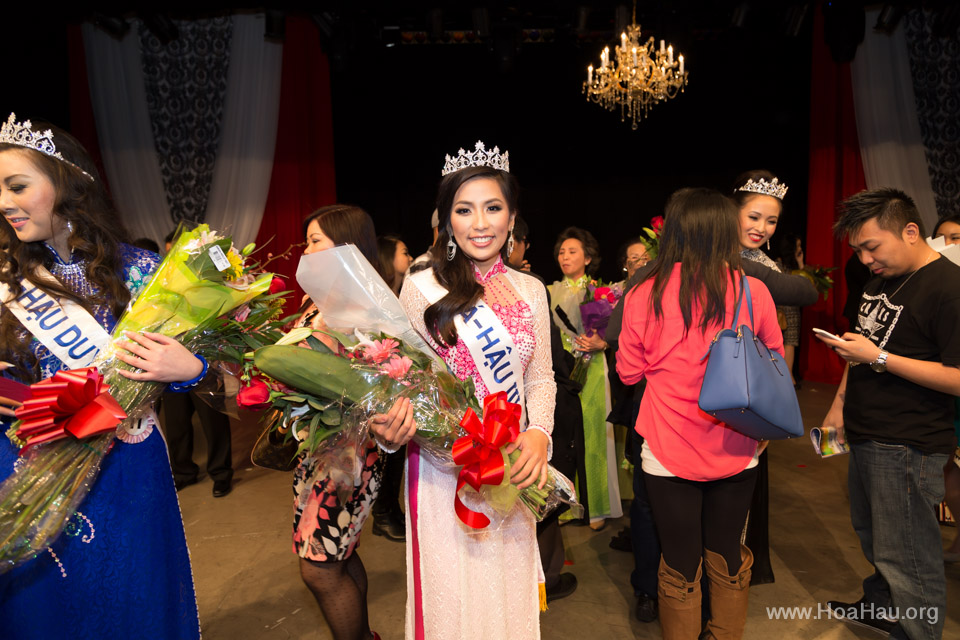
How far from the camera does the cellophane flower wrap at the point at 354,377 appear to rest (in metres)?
1.12

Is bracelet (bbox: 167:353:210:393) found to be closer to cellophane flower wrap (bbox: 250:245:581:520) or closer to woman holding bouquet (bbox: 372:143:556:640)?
cellophane flower wrap (bbox: 250:245:581:520)

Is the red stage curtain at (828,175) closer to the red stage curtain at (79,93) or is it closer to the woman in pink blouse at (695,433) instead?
the woman in pink blouse at (695,433)

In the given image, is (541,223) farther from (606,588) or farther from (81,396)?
(81,396)

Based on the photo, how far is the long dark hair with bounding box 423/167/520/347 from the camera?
142 centimetres

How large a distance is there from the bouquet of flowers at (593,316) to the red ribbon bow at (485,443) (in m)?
1.63

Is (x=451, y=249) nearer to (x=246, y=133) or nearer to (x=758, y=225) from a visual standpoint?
(x=758, y=225)

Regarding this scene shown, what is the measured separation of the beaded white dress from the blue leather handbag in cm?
38

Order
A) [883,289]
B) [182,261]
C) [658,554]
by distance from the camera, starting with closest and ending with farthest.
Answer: [182,261], [883,289], [658,554]

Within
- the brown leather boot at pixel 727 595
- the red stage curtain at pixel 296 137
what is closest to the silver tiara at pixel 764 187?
the brown leather boot at pixel 727 595

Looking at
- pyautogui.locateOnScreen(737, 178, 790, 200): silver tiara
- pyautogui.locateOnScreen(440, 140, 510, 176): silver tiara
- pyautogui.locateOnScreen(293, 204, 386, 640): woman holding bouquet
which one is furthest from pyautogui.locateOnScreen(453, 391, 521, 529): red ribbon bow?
pyautogui.locateOnScreen(737, 178, 790, 200): silver tiara

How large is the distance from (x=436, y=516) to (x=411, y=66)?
20.6ft

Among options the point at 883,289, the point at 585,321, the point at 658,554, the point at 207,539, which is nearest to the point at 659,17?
the point at 585,321

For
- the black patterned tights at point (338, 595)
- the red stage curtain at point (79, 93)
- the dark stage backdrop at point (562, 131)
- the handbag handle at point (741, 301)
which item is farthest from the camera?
the dark stage backdrop at point (562, 131)

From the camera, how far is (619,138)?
Result: 686 cm
